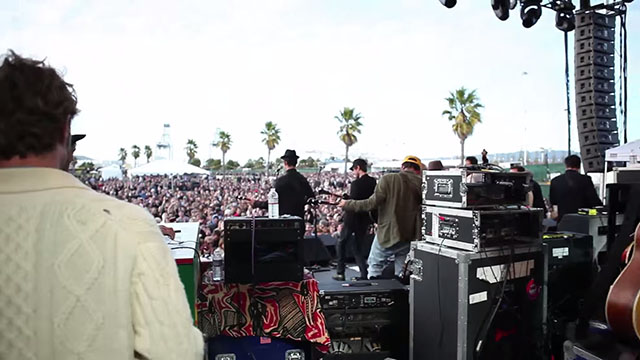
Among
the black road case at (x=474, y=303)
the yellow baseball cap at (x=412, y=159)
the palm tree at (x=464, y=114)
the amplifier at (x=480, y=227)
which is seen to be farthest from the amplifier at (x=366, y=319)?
the palm tree at (x=464, y=114)

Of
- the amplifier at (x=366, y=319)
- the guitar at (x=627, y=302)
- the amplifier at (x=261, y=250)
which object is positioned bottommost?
the amplifier at (x=366, y=319)

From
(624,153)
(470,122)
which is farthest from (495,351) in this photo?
(470,122)

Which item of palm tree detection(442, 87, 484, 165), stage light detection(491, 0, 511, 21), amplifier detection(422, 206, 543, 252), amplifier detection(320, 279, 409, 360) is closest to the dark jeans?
amplifier detection(320, 279, 409, 360)

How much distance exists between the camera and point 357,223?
5.22 metres

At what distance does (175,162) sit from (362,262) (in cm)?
1889

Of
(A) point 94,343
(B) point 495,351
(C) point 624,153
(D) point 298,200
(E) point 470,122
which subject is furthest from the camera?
(E) point 470,122

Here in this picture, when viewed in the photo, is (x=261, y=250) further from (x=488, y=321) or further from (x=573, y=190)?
(x=573, y=190)

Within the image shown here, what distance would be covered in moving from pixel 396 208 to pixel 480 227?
1.33 meters

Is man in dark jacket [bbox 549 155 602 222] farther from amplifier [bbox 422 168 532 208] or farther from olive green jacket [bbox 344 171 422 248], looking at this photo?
amplifier [bbox 422 168 532 208]

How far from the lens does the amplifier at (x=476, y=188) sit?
2951 millimetres

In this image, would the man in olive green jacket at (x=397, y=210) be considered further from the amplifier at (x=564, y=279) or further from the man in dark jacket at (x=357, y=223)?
the amplifier at (x=564, y=279)

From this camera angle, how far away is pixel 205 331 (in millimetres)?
2715

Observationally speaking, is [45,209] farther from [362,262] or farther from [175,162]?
[175,162]

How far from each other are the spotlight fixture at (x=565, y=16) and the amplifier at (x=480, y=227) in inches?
204
